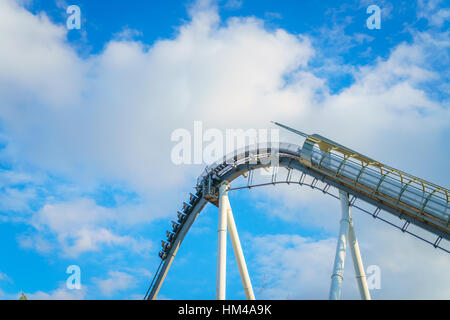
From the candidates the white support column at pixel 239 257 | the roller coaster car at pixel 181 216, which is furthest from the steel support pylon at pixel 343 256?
the roller coaster car at pixel 181 216

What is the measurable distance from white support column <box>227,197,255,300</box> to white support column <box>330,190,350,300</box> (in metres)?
8.54

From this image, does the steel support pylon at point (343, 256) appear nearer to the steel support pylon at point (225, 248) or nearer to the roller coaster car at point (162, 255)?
the steel support pylon at point (225, 248)

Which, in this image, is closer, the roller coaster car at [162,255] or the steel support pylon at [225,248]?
the steel support pylon at [225,248]

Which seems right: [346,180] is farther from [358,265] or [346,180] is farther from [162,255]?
[162,255]

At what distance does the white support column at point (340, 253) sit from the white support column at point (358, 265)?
0.63 meters

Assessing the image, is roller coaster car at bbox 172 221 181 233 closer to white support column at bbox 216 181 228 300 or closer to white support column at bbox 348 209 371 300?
white support column at bbox 216 181 228 300

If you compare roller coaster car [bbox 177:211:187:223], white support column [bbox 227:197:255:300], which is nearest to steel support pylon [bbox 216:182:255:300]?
white support column [bbox 227:197:255:300]

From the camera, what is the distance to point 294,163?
3669 centimetres

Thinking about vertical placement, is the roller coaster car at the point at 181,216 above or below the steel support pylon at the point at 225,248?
above

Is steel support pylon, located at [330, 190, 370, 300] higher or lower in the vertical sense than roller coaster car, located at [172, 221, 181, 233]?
lower

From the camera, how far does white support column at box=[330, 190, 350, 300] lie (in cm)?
2907

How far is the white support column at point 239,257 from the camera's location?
36531 millimetres

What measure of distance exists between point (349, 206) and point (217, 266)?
406 inches
